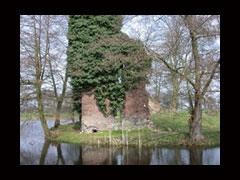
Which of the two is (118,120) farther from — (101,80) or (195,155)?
(195,155)

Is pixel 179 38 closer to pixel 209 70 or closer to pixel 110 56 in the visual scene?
pixel 209 70

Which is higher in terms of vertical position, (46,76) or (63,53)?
(63,53)

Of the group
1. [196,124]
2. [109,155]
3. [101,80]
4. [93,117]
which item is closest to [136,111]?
[93,117]

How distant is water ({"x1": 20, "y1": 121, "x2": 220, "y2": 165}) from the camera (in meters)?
9.18

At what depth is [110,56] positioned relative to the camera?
46.9ft

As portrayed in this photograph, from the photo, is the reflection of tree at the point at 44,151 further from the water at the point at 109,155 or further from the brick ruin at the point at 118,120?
the brick ruin at the point at 118,120

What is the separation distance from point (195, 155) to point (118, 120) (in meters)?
7.17

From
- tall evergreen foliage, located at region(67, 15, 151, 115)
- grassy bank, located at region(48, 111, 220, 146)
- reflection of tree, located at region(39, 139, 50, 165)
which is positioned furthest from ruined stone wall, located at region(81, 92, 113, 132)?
reflection of tree, located at region(39, 139, 50, 165)

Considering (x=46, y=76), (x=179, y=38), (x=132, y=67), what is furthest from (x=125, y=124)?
(x=179, y=38)

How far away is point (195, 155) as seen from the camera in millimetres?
9867

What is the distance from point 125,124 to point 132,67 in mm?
4095

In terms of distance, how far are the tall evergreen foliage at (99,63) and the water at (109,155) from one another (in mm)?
4409

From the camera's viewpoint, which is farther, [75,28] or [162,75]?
[75,28]
